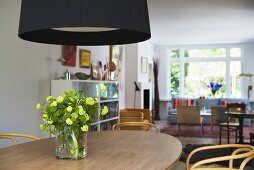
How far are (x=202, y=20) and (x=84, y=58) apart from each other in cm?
303

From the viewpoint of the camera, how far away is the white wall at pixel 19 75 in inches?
139

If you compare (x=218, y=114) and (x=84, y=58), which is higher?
(x=84, y=58)

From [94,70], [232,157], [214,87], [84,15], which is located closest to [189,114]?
[214,87]

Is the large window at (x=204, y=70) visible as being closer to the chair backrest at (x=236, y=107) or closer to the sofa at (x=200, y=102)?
the sofa at (x=200, y=102)

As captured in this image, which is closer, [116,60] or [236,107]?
[236,107]

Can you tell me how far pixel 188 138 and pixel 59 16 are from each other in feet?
21.3

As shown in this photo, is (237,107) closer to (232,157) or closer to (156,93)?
(232,157)

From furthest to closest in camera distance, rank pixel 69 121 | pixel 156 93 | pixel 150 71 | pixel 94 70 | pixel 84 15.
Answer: pixel 156 93, pixel 150 71, pixel 94 70, pixel 69 121, pixel 84 15

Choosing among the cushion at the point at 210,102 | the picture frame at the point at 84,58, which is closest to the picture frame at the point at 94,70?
the picture frame at the point at 84,58

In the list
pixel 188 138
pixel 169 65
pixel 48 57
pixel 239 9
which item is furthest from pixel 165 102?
pixel 48 57

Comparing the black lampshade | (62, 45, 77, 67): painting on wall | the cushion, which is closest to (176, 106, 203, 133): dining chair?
the cushion

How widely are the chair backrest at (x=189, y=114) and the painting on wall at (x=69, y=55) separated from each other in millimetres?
4036

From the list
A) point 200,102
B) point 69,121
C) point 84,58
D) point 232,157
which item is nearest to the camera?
point 69,121

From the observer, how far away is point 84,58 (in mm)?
5418
